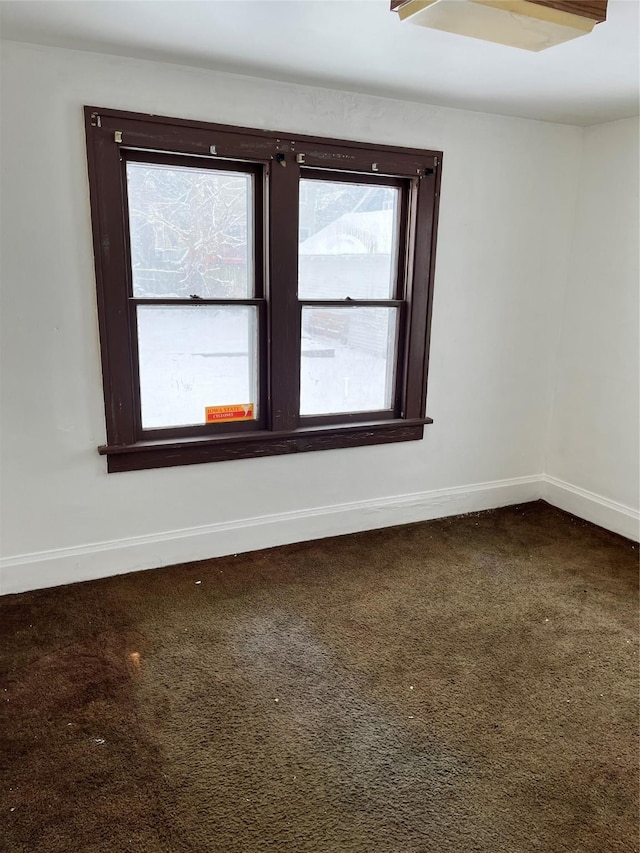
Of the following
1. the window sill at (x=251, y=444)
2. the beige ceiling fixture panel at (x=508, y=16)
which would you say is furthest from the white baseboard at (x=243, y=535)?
the beige ceiling fixture panel at (x=508, y=16)

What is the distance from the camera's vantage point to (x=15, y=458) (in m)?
2.60

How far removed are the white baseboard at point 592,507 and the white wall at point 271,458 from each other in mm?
141

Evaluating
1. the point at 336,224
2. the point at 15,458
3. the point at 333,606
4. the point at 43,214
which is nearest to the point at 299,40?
the point at 336,224

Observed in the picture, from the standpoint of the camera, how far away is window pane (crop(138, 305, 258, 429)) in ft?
9.18

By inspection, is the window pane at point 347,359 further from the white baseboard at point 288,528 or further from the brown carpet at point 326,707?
the brown carpet at point 326,707

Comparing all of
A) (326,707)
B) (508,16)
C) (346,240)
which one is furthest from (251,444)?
(508,16)

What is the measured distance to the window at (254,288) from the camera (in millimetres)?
2619

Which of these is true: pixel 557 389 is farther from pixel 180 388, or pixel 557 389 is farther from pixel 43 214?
pixel 43 214

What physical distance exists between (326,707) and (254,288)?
192cm

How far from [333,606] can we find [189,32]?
7.80ft

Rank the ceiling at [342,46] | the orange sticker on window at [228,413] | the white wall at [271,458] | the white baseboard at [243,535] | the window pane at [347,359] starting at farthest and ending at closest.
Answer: the window pane at [347,359] < the orange sticker on window at [228,413] < the white baseboard at [243,535] < the white wall at [271,458] < the ceiling at [342,46]

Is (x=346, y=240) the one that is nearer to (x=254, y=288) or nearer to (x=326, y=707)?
(x=254, y=288)

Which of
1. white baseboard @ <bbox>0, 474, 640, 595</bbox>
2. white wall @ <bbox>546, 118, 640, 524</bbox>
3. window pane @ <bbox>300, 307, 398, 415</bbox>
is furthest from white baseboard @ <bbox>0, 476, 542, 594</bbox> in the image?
window pane @ <bbox>300, 307, 398, 415</bbox>

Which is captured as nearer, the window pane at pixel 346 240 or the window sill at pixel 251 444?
the window sill at pixel 251 444
